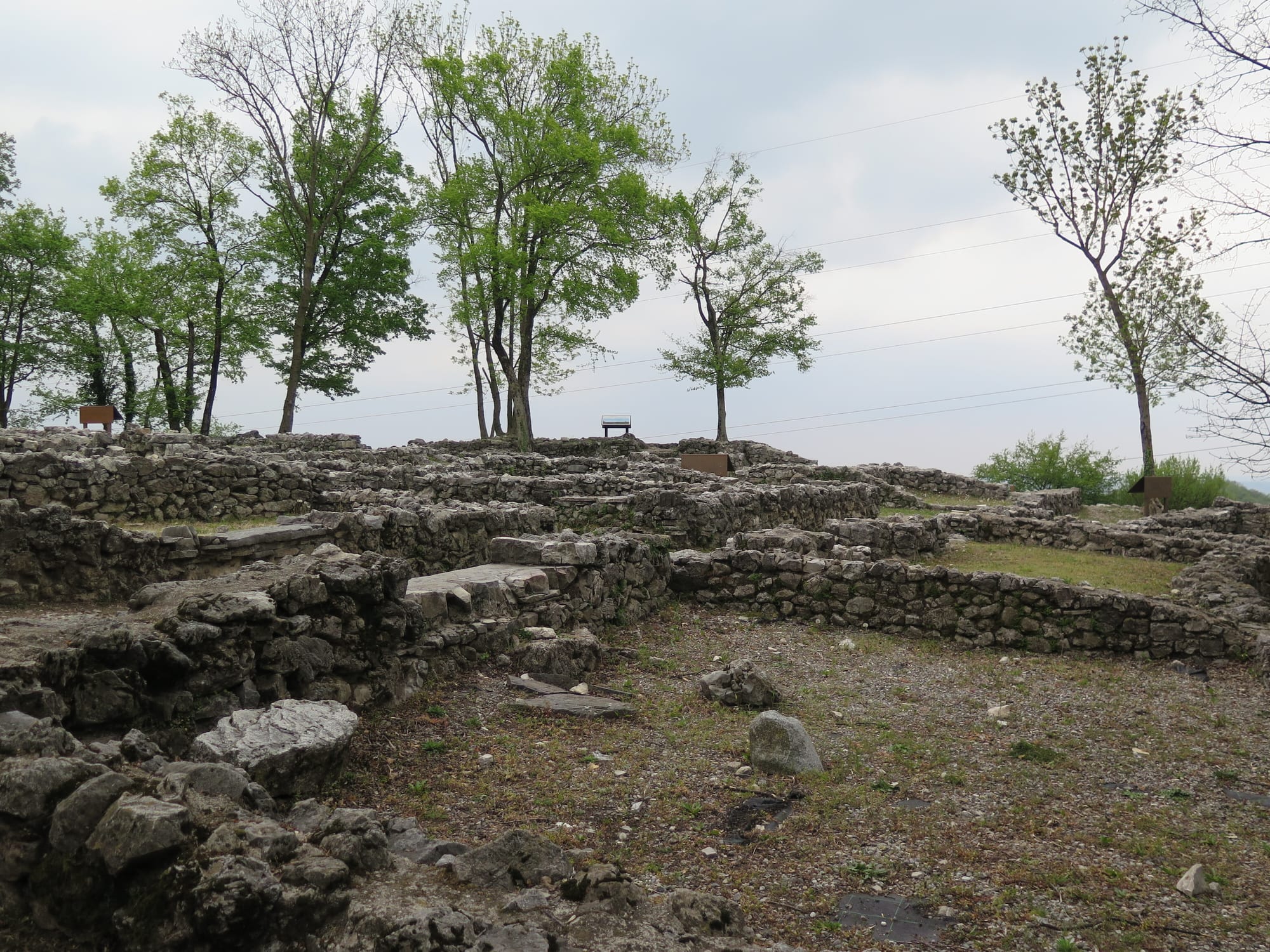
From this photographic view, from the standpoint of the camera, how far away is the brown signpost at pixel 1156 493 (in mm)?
25484

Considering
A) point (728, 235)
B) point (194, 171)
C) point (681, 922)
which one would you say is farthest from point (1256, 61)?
point (194, 171)

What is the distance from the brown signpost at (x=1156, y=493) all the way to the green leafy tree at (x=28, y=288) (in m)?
41.0

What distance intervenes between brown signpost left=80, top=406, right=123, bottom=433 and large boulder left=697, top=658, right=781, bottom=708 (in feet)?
69.1

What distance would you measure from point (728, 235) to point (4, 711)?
1489 inches

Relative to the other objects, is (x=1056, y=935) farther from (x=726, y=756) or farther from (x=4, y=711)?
(x=4, y=711)

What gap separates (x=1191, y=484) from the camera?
27844 millimetres

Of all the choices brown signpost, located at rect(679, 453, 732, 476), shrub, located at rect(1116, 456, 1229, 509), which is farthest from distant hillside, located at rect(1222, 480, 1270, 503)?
brown signpost, located at rect(679, 453, 732, 476)

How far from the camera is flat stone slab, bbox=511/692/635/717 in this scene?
635 cm

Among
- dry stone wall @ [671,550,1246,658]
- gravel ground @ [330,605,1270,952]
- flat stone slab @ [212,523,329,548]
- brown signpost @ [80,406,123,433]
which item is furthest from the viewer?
brown signpost @ [80,406,123,433]

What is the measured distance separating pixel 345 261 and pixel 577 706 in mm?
30985

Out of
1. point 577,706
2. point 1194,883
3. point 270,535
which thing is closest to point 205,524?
point 270,535

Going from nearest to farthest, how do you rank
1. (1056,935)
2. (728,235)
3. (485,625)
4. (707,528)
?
(1056,935) < (485,625) < (707,528) < (728,235)

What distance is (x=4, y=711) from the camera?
3.88m

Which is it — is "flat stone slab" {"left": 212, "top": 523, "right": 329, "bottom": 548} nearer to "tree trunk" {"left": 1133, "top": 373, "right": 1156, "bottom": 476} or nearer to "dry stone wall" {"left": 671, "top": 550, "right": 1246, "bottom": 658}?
"dry stone wall" {"left": 671, "top": 550, "right": 1246, "bottom": 658}
